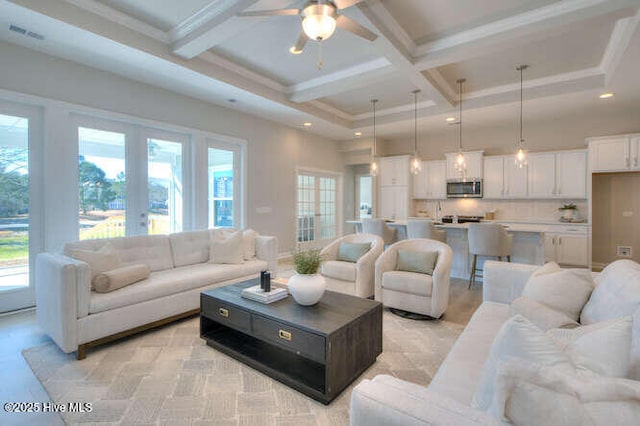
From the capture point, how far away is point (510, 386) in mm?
809

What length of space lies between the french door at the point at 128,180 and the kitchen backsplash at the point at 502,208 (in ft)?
17.5

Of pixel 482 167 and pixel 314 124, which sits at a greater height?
pixel 314 124

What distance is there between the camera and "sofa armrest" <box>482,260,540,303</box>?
2365 millimetres

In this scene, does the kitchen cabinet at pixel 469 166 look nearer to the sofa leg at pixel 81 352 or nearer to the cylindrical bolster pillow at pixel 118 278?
the cylindrical bolster pillow at pixel 118 278

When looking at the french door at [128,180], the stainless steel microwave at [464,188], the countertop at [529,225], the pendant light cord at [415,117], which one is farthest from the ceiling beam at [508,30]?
the french door at [128,180]

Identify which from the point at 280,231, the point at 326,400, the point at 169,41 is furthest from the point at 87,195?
the point at 326,400

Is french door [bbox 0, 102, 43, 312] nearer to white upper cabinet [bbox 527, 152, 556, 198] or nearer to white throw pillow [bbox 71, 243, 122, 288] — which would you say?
white throw pillow [bbox 71, 243, 122, 288]

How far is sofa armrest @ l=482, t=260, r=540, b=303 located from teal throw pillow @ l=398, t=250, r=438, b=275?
0.78 metres

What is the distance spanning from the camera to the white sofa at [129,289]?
237 centimetres

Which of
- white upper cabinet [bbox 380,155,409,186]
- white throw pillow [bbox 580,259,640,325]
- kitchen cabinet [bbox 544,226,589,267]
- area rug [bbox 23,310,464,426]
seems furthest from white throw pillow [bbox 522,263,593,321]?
white upper cabinet [bbox 380,155,409,186]

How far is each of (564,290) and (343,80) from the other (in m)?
3.65

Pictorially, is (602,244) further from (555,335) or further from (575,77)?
(555,335)

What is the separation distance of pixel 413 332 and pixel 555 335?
1.76 meters

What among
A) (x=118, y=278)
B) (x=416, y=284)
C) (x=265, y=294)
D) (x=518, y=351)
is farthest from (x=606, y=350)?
(x=118, y=278)
